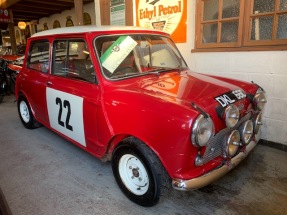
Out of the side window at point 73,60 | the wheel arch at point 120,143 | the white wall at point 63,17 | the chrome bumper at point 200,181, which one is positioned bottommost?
the chrome bumper at point 200,181

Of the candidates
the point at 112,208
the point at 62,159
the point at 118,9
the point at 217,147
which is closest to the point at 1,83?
the point at 118,9

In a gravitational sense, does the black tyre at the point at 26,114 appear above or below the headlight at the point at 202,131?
below

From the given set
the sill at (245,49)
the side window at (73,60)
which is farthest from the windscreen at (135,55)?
the sill at (245,49)

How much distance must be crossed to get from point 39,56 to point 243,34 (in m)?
2.88

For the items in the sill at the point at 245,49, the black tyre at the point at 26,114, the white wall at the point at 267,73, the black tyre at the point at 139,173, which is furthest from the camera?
the black tyre at the point at 26,114

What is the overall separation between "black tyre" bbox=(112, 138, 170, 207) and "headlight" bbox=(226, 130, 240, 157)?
1.81 feet

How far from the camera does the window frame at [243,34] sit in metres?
2.86

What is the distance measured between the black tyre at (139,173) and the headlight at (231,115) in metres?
0.62

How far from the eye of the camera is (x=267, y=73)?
3033 millimetres

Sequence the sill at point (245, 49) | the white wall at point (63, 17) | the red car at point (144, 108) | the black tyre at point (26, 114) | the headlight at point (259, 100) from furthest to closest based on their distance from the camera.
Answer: the white wall at point (63, 17), the black tyre at point (26, 114), the sill at point (245, 49), the headlight at point (259, 100), the red car at point (144, 108)

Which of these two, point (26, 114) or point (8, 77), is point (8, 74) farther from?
point (26, 114)

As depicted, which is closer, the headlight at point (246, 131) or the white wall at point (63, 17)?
the headlight at point (246, 131)

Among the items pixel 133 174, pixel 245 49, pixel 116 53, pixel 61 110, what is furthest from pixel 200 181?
pixel 245 49

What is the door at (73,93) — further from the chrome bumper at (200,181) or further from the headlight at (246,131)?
the headlight at (246,131)
